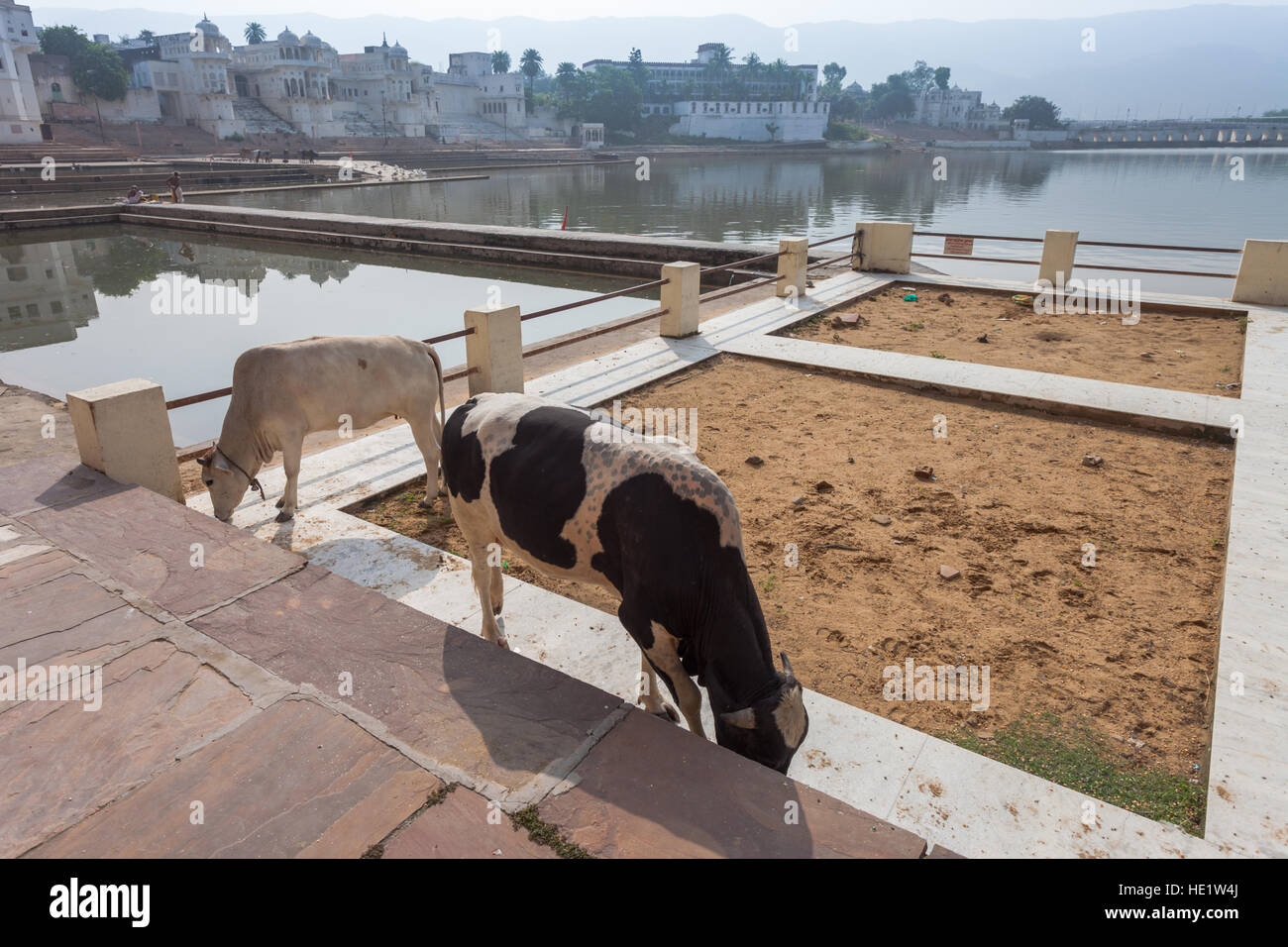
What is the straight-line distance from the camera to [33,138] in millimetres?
56219

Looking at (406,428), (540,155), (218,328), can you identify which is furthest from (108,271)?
(540,155)

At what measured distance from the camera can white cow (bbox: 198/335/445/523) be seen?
18.7ft

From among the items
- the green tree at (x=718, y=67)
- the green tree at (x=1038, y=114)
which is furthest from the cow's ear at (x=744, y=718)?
the green tree at (x=1038, y=114)

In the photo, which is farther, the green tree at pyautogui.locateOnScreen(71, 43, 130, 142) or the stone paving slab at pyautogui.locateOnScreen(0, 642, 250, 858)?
the green tree at pyautogui.locateOnScreen(71, 43, 130, 142)

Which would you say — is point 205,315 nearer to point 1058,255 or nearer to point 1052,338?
point 1052,338

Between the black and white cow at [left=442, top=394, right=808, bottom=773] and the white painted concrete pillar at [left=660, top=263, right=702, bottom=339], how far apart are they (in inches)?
292

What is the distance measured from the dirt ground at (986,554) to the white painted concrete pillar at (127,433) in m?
1.58

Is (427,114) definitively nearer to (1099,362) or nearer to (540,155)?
(540,155)

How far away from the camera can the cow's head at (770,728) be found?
300cm

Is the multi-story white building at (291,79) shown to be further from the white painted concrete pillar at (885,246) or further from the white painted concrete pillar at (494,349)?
the white painted concrete pillar at (494,349)

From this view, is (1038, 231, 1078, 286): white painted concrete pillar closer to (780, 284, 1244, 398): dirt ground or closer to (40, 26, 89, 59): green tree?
(780, 284, 1244, 398): dirt ground

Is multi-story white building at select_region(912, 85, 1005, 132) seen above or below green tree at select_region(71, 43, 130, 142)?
above

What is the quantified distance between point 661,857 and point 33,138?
74.7 meters

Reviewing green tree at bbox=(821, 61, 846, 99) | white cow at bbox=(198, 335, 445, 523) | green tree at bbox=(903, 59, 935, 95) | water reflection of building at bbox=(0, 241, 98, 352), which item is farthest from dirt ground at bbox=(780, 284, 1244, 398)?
green tree at bbox=(903, 59, 935, 95)
